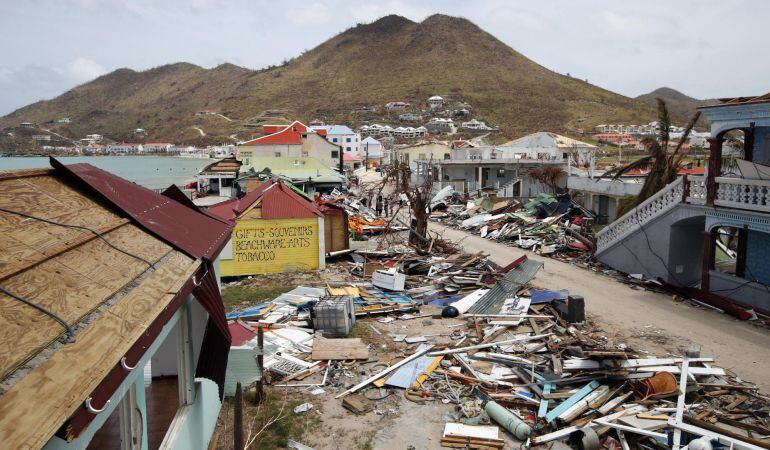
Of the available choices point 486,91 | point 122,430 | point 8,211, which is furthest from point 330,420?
point 486,91

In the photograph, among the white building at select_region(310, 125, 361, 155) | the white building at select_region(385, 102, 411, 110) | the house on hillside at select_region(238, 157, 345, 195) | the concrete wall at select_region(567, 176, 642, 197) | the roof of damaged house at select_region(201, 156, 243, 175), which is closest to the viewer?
the concrete wall at select_region(567, 176, 642, 197)

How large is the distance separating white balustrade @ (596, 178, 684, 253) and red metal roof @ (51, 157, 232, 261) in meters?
16.3

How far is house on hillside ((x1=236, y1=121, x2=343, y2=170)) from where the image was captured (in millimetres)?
65938

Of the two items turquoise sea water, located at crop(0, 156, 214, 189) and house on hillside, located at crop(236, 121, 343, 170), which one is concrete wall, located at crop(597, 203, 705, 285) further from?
turquoise sea water, located at crop(0, 156, 214, 189)

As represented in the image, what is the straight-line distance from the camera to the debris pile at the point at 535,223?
24.6 meters

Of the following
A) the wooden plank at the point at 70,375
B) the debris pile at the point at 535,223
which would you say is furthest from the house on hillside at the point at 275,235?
the wooden plank at the point at 70,375

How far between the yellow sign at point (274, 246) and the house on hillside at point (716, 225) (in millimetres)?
Answer: 11923

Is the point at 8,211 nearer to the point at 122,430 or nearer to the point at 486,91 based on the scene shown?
the point at 122,430

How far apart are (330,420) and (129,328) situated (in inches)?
265

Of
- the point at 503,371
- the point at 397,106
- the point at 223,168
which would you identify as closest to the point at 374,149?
the point at 397,106

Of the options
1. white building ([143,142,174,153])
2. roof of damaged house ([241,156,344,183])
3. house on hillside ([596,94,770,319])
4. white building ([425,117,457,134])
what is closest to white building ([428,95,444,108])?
white building ([425,117,457,134])

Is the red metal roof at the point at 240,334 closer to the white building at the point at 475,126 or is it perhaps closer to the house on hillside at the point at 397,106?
the white building at the point at 475,126

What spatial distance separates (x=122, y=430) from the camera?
168 inches

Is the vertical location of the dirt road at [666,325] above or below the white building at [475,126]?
below
